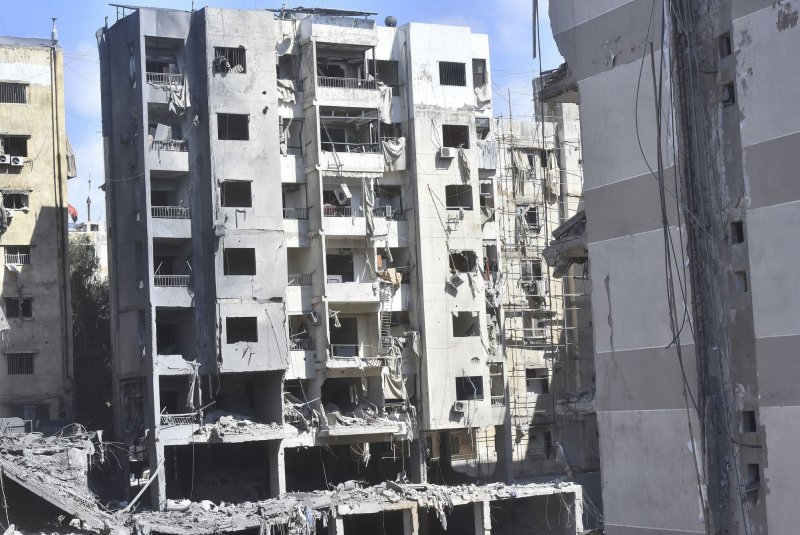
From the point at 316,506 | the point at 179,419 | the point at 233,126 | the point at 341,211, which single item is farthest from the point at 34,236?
the point at 316,506

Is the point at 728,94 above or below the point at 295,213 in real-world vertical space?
below

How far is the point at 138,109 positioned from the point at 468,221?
12654mm

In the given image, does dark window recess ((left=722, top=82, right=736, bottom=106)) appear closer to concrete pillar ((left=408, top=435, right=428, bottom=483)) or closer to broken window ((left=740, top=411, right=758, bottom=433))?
broken window ((left=740, top=411, right=758, bottom=433))

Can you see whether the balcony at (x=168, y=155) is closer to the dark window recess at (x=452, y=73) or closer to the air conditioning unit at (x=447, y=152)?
the air conditioning unit at (x=447, y=152)

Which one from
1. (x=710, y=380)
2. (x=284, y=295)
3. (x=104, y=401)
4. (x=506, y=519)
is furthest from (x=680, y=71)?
Answer: (x=104, y=401)

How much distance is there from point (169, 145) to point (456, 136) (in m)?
11.0

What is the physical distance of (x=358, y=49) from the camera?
49.8m

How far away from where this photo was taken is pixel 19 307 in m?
48.4

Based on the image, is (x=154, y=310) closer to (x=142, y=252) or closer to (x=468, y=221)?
(x=142, y=252)

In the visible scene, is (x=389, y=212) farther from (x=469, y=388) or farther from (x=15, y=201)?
(x=15, y=201)

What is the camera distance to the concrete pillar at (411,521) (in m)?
45.2

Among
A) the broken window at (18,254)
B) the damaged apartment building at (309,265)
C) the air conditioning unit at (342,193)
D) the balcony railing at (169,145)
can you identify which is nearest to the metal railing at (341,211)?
the damaged apartment building at (309,265)

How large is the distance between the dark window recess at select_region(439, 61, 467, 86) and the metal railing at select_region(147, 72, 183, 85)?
9915mm

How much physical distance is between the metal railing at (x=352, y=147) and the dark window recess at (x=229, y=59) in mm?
4280
